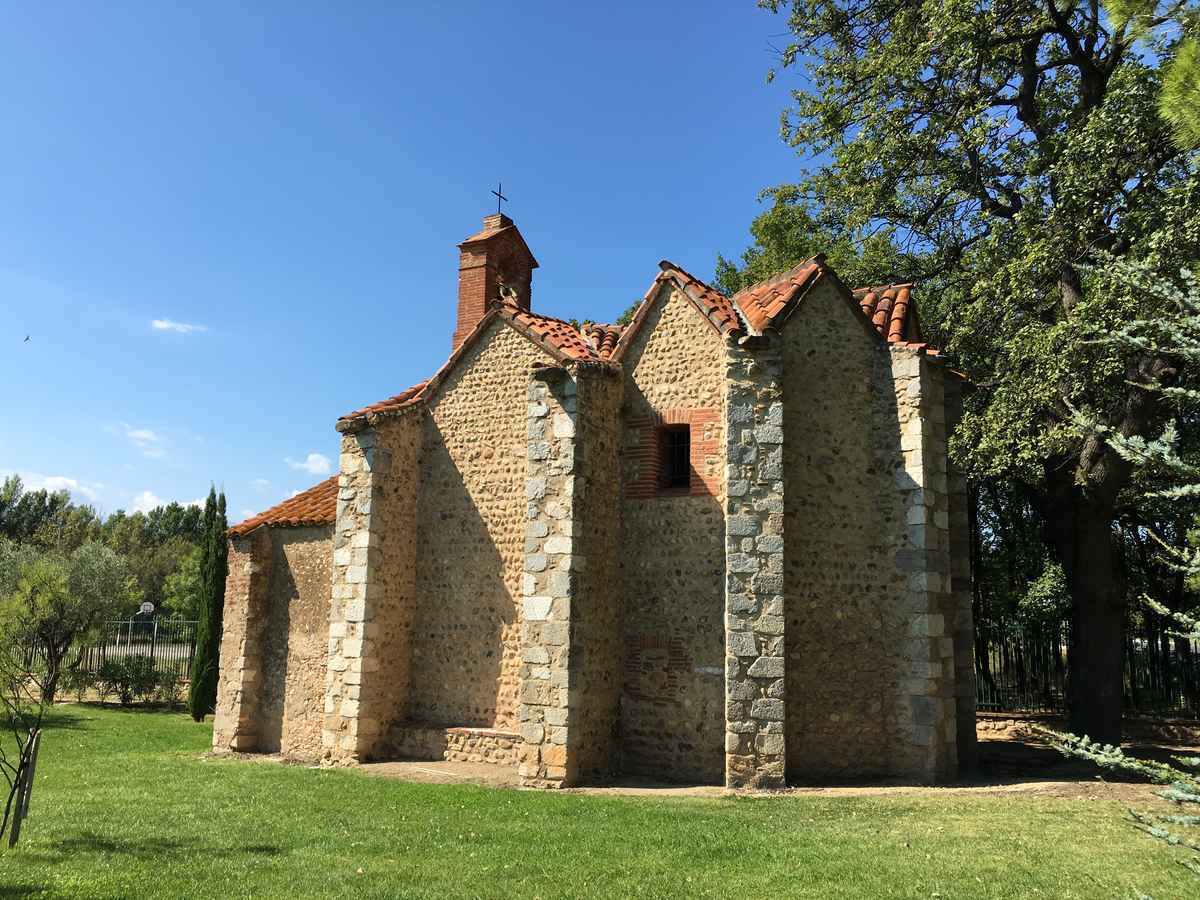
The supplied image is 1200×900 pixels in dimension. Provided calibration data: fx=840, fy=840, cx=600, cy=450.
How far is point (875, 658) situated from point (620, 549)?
153 inches

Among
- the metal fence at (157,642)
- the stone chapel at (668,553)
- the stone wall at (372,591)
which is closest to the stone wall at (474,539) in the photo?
the stone chapel at (668,553)

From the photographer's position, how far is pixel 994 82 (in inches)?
581

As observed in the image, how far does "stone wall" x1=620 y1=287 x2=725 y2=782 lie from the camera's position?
11.6 metres

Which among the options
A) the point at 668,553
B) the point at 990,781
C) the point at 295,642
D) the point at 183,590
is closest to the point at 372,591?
the point at 295,642

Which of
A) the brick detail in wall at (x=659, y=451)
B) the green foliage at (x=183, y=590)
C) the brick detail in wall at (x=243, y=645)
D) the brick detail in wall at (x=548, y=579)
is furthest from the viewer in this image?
the green foliage at (x=183, y=590)

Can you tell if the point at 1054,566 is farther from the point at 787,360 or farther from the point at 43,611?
the point at 43,611

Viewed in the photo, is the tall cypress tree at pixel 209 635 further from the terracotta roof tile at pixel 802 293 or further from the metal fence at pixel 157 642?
the terracotta roof tile at pixel 802 293

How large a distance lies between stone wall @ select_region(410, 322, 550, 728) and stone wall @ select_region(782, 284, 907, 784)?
4186 mm

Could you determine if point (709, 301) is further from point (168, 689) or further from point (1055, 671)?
point (168, 689)

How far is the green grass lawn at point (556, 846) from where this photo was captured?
670 centimetres

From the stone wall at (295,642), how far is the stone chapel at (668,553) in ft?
0.62

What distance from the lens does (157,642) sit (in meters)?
26.0

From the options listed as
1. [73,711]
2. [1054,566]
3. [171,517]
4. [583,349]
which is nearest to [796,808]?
[583,349]

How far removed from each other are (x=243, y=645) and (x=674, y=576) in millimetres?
8453
